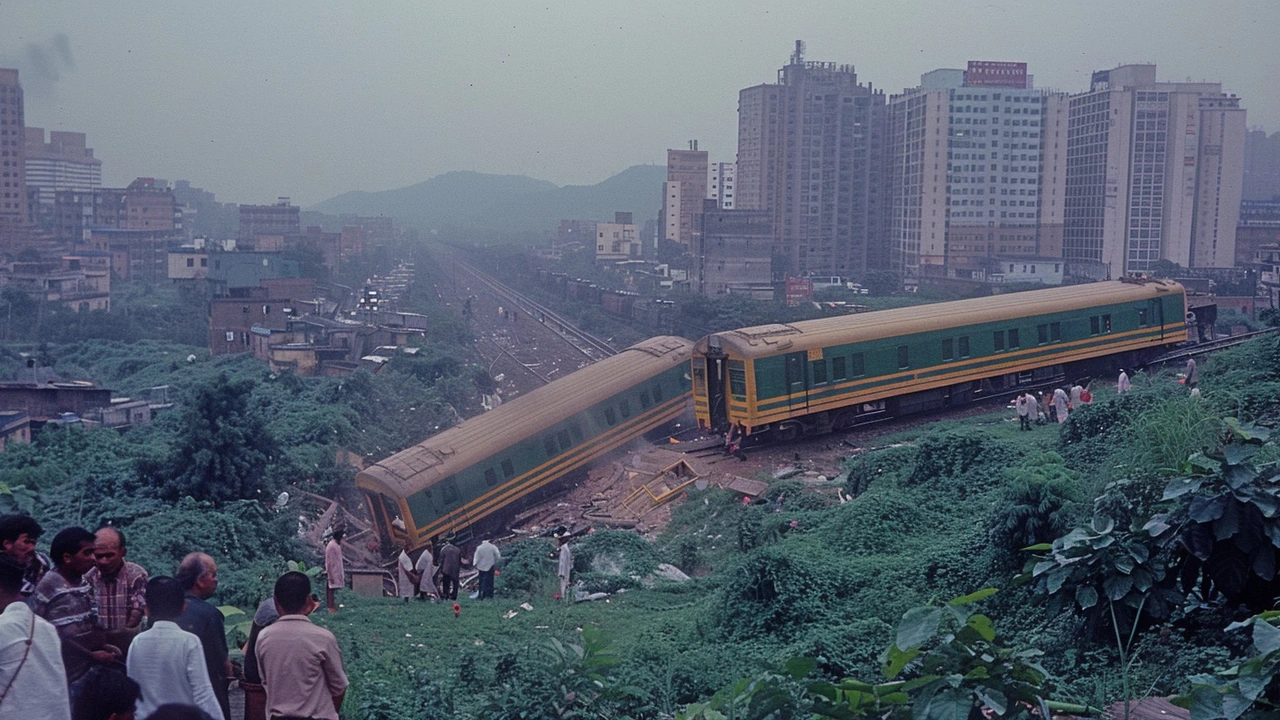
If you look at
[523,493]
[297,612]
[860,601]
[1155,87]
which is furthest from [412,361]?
[1155,87]

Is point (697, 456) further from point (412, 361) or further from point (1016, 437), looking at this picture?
point (412, 361)

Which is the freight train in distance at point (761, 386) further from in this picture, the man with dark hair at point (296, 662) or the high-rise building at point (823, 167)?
the high-rise building at point (823, 167)

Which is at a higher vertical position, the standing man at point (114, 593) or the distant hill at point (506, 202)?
the distant hill at point (506, 202)

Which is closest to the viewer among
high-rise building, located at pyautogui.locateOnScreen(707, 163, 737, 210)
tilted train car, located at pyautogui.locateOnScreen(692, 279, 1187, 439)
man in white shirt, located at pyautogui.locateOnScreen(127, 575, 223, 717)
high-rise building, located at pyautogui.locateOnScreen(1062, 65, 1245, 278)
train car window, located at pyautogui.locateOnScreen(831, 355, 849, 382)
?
man in white shirt, located at pyautogui.locateOnScreen(127, 575, 223, 717)

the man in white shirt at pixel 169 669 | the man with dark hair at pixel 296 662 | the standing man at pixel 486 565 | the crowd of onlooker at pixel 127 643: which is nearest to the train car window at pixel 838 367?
the standing man at pixel 486 565

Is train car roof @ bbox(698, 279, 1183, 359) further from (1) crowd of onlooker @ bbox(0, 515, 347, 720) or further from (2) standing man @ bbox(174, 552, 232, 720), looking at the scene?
(1) crowd of onlooker @ bbox(0, 515, 347, 720)

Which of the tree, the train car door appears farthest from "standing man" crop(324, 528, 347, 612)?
the train car door
